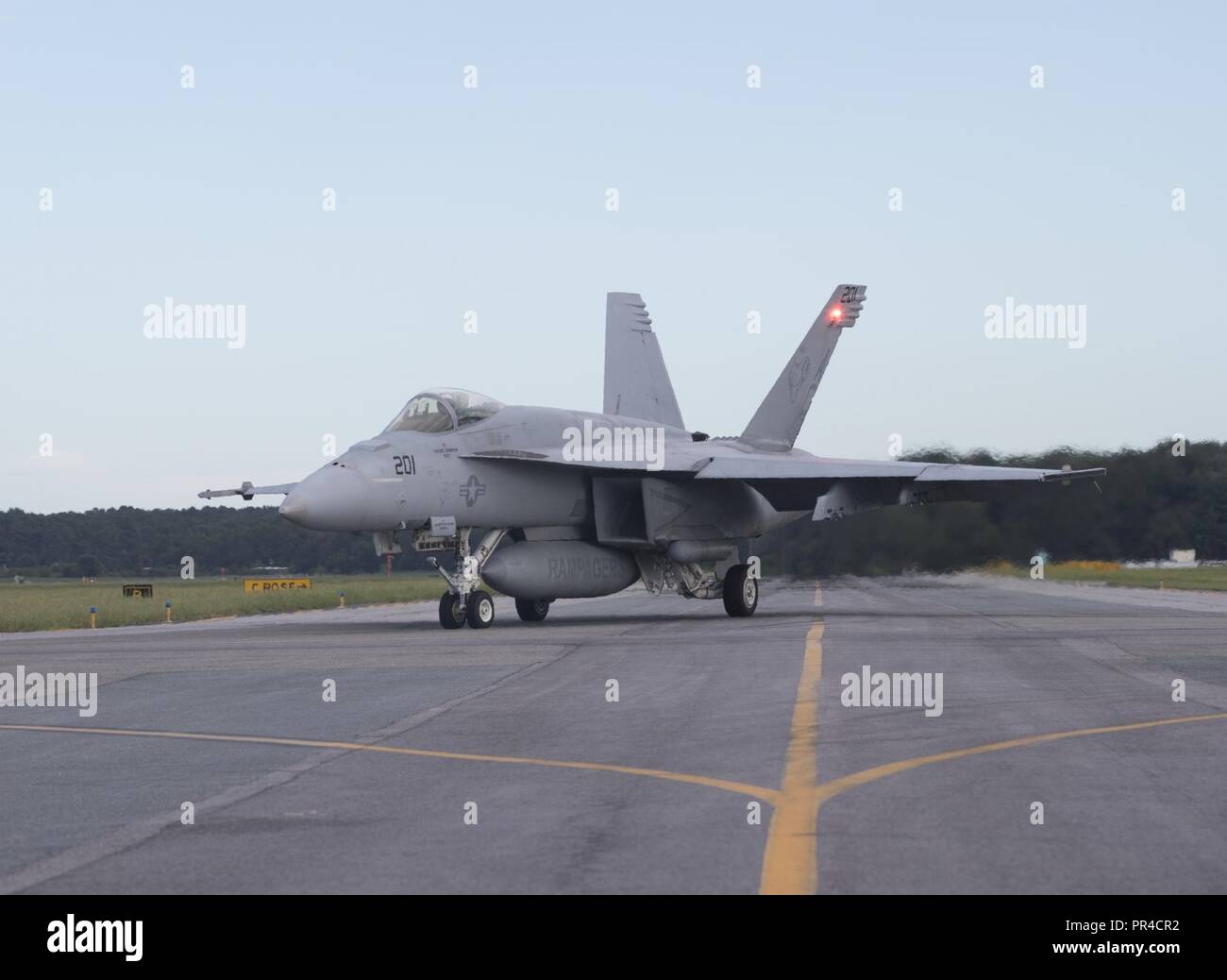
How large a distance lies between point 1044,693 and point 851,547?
2726cm

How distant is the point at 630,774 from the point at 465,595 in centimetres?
1896

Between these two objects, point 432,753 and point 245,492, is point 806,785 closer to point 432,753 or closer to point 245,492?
point 432,753

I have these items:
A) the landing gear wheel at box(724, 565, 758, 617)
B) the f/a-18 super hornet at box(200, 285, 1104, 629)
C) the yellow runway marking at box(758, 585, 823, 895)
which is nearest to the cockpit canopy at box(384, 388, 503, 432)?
the f/a-18 super hornet at box(200, 285, 1104, 629)

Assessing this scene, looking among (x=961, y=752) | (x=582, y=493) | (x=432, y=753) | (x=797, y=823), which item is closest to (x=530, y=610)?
(x=582, y=493)

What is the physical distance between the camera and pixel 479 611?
93.2ft

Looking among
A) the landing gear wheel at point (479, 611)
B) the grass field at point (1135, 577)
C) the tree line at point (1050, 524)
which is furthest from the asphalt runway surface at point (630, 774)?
the grass field at point (1135, 577)

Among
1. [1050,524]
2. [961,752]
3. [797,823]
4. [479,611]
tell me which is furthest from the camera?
[1050,524]

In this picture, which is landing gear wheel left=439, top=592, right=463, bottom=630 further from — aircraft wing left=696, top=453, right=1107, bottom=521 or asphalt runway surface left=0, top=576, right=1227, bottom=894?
asphalt runway surface left=0, top=576, right=1227, bottom=894

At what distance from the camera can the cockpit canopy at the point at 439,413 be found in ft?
93.7

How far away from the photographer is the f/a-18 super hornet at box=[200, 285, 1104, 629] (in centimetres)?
2748

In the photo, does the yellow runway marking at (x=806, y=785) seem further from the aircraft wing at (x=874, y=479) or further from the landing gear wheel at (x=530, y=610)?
the landing gear wheel at (x=530, y=610)

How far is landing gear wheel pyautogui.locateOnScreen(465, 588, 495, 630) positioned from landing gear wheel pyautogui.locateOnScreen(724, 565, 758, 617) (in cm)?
542
